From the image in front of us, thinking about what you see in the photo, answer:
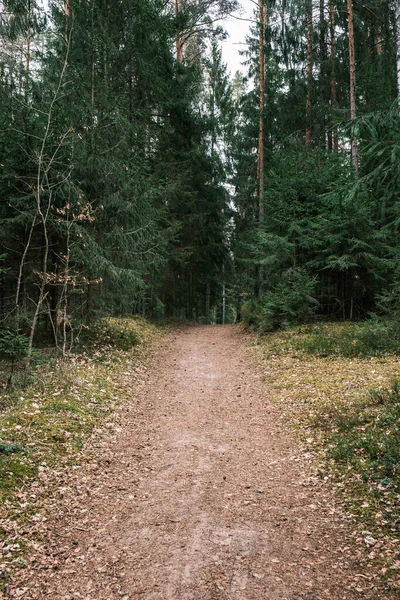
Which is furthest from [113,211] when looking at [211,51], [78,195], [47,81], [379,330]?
[211,51]

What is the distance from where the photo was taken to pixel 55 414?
683 centimetres

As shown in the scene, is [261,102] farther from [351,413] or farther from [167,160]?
[351,413]

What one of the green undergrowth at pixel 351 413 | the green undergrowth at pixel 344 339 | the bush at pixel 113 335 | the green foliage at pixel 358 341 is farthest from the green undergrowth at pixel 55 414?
the green foliage at pixel 358 341

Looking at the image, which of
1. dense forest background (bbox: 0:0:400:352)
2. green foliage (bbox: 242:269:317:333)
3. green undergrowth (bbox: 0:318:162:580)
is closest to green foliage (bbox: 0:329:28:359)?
dense forest background (bbox: 0:0:400:352)

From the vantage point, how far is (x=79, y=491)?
4996 mm

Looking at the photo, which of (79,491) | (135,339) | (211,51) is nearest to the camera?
(79,491)

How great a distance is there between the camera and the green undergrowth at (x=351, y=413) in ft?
13.9

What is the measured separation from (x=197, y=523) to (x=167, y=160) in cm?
1876

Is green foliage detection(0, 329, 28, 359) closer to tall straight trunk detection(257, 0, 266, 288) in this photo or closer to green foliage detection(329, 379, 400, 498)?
green foliage detection(329, 379, 400, 498)

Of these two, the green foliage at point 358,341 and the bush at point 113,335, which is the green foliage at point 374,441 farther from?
the bush at point 113,335

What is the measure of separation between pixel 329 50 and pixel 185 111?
25.7ft

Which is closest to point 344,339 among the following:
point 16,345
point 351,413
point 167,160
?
point 351,413

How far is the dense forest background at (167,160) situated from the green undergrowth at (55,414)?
3.65ft

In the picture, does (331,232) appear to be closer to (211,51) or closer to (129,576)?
(129,576)
